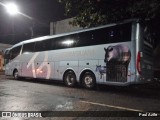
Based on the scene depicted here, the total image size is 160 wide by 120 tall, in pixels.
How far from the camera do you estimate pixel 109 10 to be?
42.5ft

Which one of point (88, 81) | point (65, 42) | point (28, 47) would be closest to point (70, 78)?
point (88, 81)

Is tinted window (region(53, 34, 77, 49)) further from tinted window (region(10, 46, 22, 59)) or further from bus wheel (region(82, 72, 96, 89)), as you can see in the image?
tinted window (region(10, 46, 22, 59))

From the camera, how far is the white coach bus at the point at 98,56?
11.0 m

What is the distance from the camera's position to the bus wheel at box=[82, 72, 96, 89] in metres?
12.9

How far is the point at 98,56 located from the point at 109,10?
2.57 meters

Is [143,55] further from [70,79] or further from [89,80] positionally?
[70,79]

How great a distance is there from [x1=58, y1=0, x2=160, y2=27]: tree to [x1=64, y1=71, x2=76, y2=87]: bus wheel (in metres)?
3.12

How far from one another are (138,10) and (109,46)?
2210mm

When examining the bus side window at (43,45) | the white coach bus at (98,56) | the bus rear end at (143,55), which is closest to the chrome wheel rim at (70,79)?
the white coach bus at (98,56)

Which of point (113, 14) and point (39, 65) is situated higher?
point (113, 14)

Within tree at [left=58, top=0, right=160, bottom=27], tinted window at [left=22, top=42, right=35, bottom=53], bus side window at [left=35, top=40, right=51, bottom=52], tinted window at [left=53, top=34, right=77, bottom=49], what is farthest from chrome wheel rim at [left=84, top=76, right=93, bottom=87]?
tinted window at [left=22, top=42, right=35, bottom=53]

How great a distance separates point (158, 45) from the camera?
16297 mm

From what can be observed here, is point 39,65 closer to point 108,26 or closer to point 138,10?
point 108,26

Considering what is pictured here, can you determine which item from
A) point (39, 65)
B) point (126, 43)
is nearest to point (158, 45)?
point (126, 43)
